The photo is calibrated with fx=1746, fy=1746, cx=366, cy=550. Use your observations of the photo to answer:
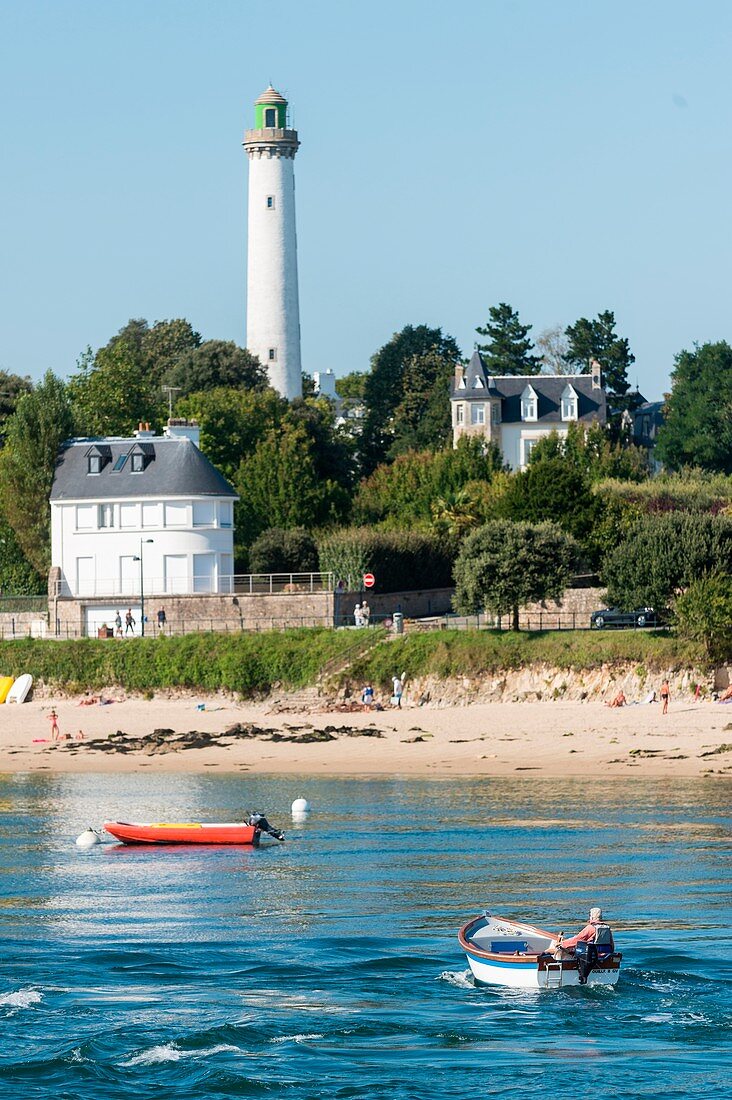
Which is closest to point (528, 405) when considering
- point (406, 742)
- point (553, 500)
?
point (553, 500)

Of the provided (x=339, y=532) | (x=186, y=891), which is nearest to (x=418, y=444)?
(x=339, y=532)

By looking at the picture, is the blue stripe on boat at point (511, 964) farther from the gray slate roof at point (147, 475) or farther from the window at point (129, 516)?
the window at point (129, 516)

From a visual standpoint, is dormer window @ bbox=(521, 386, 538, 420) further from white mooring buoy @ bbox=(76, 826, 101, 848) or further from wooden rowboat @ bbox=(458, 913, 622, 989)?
wooden rowboat @ bbox=(458, 913, 622, 989)

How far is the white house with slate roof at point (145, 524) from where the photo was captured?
78.6 metres

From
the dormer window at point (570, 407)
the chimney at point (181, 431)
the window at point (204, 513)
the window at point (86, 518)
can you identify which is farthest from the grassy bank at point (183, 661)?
Answer: the dormer window at point (570, 407)

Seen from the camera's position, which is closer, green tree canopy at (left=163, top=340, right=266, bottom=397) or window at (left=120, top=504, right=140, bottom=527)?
window at (left=120, top=504, right=140, bottom=527)

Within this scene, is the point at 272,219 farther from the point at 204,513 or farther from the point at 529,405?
the point at 204,513

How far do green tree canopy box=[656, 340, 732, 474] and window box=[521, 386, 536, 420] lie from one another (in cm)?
894

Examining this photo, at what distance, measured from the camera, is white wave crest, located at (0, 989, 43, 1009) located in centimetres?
2809

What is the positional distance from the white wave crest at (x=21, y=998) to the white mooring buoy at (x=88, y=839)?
509 inches

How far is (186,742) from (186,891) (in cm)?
2310

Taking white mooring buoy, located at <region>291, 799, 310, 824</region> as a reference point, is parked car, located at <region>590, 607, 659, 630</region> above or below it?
above

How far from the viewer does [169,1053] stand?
2581 cm

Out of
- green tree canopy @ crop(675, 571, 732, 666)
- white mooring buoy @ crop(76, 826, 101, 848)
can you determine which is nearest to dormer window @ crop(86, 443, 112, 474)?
green tree canopy @ crop(675, 571, 732, 666)
